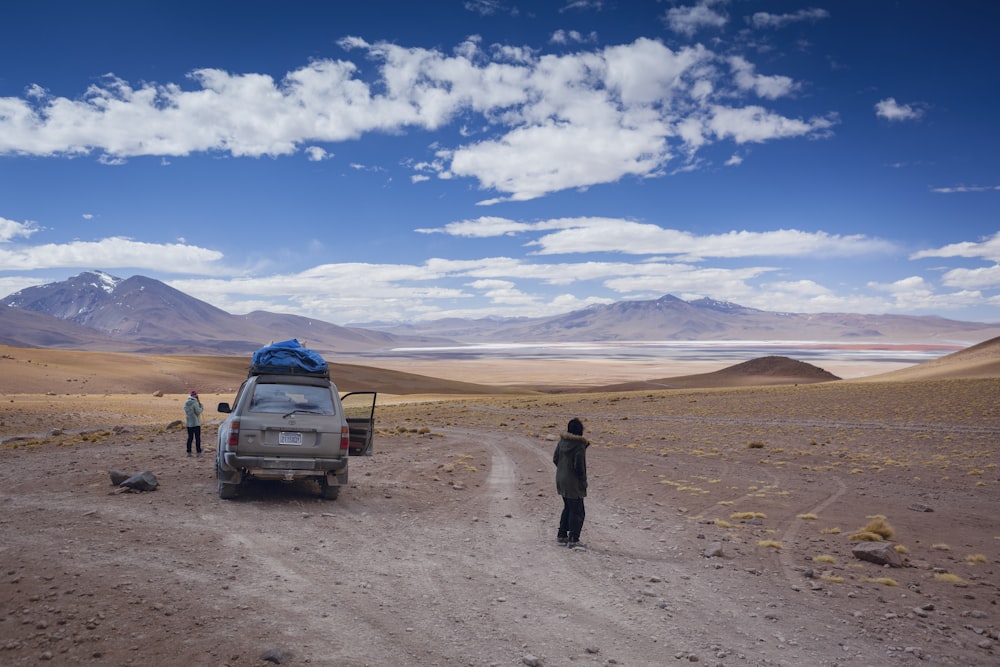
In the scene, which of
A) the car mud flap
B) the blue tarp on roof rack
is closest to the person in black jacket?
the car mud flap

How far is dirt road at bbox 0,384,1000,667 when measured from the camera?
555 cm

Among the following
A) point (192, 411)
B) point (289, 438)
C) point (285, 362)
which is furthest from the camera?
point (192, 411)

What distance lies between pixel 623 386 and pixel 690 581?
7648cm

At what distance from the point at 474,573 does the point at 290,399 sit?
16.2ft

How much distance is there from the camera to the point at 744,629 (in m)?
6.17

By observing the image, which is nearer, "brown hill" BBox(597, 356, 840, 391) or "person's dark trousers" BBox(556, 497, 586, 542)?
"person's dark trousers" BBox(556, 497, 586, 542)

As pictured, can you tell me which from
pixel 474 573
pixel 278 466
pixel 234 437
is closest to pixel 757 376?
pixel 278 466

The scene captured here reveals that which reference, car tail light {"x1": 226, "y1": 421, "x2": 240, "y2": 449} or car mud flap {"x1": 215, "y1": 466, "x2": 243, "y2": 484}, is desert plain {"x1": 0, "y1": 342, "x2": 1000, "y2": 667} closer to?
car mud flap {"x1": 215, "y1": 466, "x2": 243, "y2": 484}

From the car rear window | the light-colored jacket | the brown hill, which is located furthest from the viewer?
→ the brown hill

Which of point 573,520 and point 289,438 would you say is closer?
point 573,520

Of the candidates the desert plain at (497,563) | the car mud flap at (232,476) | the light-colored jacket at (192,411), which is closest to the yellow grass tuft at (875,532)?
the desert plain at (497,563)

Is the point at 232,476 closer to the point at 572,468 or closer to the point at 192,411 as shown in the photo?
the point at 572,468

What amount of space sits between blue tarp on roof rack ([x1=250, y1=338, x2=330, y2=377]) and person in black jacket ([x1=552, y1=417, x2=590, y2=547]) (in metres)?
5.33

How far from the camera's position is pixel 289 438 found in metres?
10.6
